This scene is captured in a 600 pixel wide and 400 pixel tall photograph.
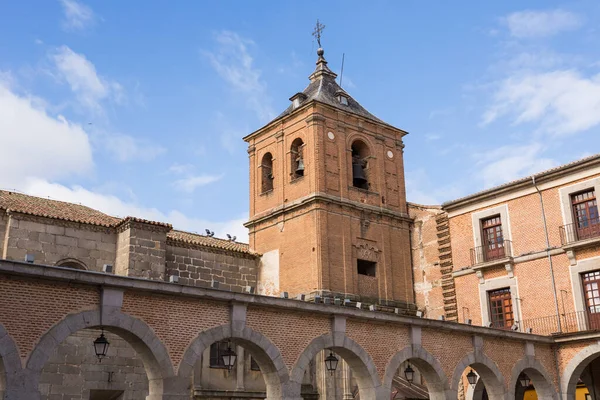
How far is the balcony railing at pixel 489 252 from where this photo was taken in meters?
24.4

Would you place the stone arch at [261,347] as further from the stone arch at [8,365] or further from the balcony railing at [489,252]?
the balcony railing at [489,252]

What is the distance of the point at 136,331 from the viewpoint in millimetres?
12891

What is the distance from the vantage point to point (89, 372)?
1928 cm

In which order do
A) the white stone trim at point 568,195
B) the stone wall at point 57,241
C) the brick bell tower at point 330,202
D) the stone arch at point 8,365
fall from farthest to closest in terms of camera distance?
the brick bell tower at point 330,202
the white stone trim at point 568,195
the stone wall at point 57,241
the stone arch at point 8,365

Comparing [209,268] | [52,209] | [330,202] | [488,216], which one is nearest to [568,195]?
[488,216]

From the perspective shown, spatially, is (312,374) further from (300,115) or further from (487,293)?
(300,115)

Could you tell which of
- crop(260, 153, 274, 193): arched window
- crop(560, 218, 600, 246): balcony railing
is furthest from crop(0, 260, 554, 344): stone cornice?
crop(260, 153, 274, 193): arched window

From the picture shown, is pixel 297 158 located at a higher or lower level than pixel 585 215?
higher

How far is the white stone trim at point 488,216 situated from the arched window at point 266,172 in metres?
8.38

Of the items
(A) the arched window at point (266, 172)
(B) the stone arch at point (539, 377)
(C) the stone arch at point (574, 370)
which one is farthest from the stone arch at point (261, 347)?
(A) the arched window at point (266, 172)

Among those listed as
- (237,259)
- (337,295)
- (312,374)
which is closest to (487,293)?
(337,295)

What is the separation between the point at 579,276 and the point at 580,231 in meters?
1.54

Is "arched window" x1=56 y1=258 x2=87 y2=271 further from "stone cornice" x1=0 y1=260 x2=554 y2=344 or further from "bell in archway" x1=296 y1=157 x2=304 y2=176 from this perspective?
"bell in archway" x1=296 y1=157 x2=304 y2=176

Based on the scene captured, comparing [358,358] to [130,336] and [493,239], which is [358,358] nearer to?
[130,336]
